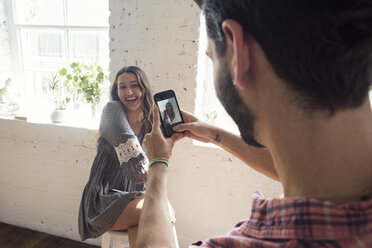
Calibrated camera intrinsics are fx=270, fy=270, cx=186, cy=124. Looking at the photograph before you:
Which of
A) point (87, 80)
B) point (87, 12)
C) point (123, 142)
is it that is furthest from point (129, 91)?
point (87, 12)

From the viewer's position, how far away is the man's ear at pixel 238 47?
0.44 metres

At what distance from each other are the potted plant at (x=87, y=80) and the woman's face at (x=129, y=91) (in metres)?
0.56

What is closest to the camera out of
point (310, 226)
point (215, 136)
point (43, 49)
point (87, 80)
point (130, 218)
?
point (310, 226)

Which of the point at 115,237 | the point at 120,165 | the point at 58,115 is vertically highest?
the point at 58,115

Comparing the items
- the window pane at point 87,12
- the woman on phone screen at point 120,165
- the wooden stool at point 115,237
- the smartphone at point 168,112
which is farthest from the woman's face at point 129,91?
the window pane at point 87,12

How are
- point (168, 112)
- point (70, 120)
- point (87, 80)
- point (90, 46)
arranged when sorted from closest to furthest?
point (168, 112)
point (87, 80)
point (70, 120)
point (90, 46)

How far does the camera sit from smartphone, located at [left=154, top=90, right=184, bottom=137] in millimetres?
1123

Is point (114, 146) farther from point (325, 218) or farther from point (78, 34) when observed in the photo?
point (78, 34)

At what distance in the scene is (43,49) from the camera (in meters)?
2.52

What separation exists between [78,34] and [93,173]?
1.42 meters

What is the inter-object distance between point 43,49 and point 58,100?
0.60 m

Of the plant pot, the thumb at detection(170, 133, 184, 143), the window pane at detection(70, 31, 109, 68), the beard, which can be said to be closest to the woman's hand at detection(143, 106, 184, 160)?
the thumb at detection(170, 133, 184, 143)

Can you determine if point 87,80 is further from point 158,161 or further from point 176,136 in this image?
point 158,161

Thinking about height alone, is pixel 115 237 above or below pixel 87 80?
below
